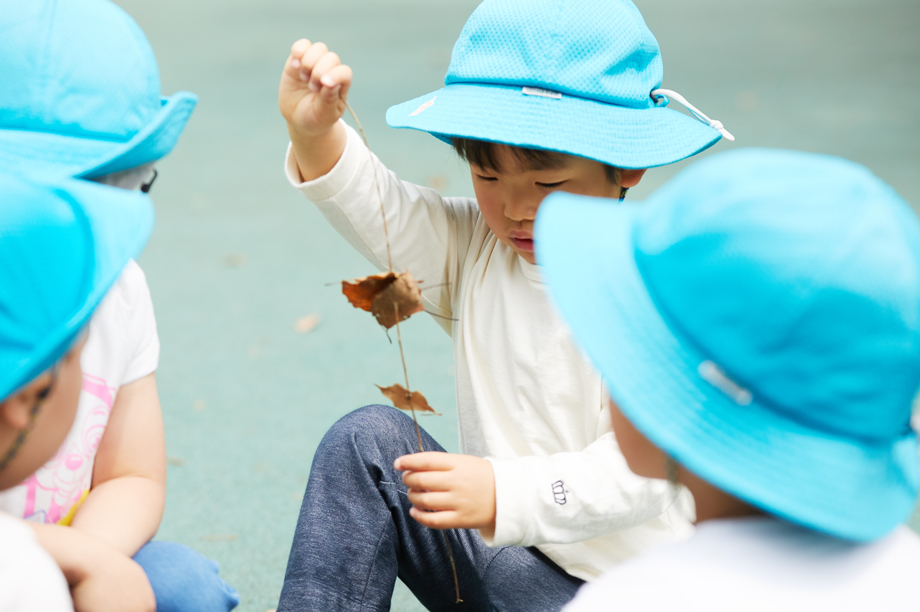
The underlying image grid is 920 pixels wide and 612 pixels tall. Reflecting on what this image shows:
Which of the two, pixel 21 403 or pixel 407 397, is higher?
pixel 21 403

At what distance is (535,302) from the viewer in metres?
1.25

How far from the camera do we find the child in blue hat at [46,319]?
75 centimetres

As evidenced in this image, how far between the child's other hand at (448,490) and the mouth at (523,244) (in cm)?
31

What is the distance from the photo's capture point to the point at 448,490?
1051mm

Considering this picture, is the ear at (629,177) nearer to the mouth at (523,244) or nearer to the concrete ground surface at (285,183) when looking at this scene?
the mouth at (523,244)

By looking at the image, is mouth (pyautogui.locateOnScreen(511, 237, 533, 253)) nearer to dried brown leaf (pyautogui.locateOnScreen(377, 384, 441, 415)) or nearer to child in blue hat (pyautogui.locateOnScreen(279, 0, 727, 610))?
child in blue hat (pyautogui.locateOnScreen(279, 0, 727, 610))

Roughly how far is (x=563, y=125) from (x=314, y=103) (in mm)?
312

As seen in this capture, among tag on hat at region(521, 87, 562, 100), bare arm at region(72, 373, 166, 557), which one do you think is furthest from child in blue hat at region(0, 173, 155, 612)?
tag on hat at region(521, 87, 562, 100)

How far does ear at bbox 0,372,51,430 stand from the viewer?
79 centimetres

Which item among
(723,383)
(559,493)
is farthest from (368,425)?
(723,383)

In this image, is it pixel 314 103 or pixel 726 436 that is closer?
pixel 726 436

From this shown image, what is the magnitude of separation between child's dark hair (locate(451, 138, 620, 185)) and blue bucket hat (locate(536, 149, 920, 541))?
414 mm

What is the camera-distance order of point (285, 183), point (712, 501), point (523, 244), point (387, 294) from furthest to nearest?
point (285, 183)
point (523, 244)
point (387, 294)
point (712, 501)

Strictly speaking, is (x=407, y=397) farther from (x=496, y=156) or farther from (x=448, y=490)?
(x=496, y=156)
